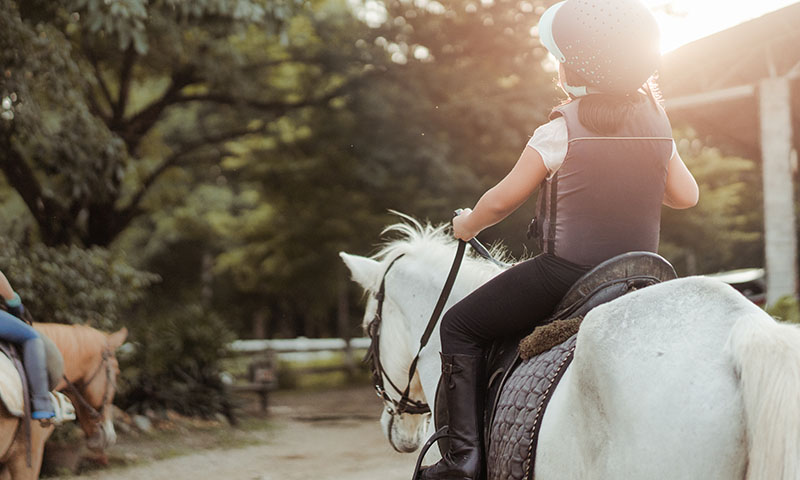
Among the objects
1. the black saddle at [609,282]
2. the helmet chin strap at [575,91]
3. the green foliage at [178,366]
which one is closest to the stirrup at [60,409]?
the black saddle at [609,282]

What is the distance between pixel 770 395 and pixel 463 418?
111 cm

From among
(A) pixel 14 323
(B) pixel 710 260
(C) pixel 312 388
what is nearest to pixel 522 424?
(A) pixel 14 323

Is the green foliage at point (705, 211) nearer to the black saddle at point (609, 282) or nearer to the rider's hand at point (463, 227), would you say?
the rider's hand at point (463, 227)

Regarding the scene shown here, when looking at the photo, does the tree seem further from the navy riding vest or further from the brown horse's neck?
the navy riding vest

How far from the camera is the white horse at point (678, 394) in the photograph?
1.90 metres

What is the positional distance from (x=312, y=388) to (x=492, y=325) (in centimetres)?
1854

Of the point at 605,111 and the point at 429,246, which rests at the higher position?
the point at 605,111

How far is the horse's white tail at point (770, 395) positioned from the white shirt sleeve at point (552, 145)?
0.81 m

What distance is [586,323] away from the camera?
2.26 metres

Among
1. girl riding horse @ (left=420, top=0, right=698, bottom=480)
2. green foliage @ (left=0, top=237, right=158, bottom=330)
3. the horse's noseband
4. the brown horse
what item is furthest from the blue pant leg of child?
green foliage @ (left=0, top=237, right=158, bottom=330)

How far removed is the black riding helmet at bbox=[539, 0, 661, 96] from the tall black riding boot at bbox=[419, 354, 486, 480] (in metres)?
1.03

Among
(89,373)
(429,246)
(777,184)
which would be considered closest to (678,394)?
(429,246)

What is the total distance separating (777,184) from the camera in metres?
10.3

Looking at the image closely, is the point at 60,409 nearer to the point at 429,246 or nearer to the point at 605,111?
the point at 429,246
